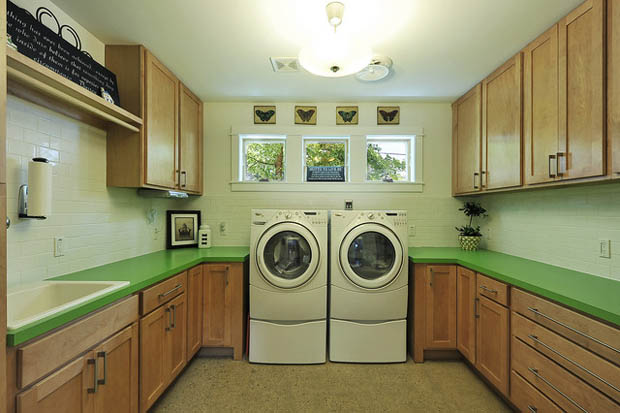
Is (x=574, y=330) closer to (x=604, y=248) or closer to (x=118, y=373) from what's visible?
(x=604, y=248)

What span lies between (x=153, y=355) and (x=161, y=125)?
164 centimetres

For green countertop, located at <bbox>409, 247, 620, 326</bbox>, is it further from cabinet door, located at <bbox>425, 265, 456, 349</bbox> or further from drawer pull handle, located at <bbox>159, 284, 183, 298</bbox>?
drawer pull handle, located at <bbox>159, 284, 183, 298</bbox>

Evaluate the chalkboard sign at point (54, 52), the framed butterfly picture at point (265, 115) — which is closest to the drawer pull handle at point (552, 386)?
the framed butterfly picture at point (265, 115)

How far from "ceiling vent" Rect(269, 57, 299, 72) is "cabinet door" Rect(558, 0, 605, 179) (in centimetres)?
170

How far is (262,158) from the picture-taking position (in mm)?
3131

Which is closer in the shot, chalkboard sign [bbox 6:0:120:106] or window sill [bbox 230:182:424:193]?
chalkboard sign [bbox 6:0:120:106]

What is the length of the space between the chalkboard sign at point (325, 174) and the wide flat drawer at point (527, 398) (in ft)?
6.97

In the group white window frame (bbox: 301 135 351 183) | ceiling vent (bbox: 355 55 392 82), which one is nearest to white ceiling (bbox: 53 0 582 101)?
ceiling vent (bbox: 355 55 392 82)

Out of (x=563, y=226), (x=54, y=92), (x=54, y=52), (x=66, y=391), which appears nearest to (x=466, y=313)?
(x=563, y=226)

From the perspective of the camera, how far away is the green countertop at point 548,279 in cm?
122

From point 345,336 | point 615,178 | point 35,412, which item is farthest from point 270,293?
point 615,178

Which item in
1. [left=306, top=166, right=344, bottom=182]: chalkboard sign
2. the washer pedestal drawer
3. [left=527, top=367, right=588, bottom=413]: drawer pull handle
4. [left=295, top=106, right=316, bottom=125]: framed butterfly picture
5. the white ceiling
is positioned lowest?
the washer pedestal drawer

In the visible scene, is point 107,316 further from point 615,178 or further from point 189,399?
point 615,178

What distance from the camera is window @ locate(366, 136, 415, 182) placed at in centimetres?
311
